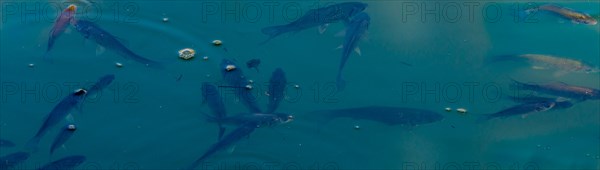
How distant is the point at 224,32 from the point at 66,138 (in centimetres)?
131

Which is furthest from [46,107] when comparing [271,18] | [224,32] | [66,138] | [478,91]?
[478,91]

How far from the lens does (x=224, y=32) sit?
440cm

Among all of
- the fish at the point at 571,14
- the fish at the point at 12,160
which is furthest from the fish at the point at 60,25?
the fish at the point at 571,14

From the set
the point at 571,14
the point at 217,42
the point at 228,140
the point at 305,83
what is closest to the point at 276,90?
the point at 305,83

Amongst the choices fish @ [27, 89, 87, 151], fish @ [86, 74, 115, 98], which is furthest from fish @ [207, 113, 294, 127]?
fish @ [27, 89, 87, 151]

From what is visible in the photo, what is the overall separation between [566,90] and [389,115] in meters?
1.16

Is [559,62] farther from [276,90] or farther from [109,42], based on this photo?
[109,42]

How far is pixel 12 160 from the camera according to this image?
3.55 metres

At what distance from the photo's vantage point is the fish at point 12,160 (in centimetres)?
354

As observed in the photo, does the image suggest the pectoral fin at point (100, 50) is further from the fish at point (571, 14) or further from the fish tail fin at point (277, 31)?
the fish at point (571, 14)

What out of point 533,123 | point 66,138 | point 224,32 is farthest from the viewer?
point 224,32

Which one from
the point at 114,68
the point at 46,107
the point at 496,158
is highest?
the point at 114,68

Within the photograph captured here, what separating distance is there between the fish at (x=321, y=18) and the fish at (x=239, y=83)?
0.35 m

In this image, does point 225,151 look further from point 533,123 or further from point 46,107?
point 533,123
